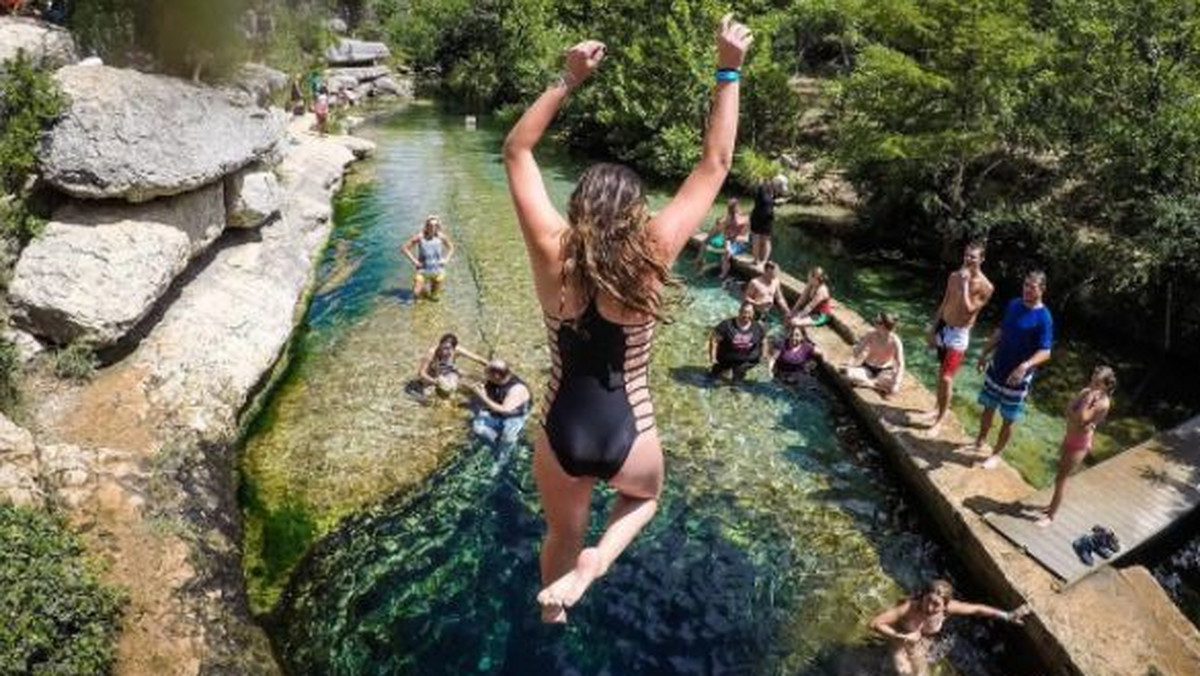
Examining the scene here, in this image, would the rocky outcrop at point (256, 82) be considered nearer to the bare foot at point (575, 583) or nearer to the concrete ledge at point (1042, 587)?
the concrete ledge at point (1042, 587)

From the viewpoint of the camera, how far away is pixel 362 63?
5203 cm

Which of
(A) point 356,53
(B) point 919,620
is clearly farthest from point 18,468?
(A) point 356,53

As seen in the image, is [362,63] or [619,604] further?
[362,63]

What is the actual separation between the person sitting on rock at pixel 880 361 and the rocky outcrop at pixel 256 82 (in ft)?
35.8

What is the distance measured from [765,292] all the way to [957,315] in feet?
15.3

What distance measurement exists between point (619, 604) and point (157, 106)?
8868mm

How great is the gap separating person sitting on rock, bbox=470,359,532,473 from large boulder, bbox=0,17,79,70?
6.75m

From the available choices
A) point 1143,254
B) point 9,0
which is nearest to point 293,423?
point 9,0

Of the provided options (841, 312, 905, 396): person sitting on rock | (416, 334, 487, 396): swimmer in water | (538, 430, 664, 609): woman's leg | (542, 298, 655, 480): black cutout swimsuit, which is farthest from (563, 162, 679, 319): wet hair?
(841, 312, 905, 396): person sitting on rock

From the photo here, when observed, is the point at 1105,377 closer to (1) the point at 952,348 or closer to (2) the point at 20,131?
(1) the point at 952,348

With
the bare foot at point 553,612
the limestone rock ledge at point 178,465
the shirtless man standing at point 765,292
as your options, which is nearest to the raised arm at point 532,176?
the bare foot at point 553,612

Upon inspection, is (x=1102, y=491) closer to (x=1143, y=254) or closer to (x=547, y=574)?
(x=1143, y=254)

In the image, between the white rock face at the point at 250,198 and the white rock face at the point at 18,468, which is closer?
the white rock face at the point at 18,468

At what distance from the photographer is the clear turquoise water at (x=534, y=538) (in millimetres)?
7316
